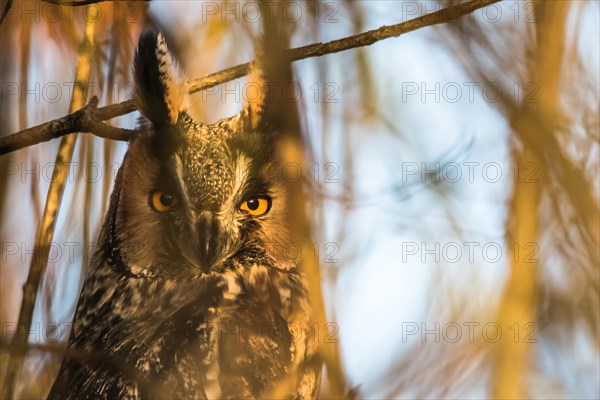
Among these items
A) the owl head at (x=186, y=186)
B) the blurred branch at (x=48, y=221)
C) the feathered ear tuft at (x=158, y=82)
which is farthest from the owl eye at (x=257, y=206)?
the blurred branch at (x=48, y=221)

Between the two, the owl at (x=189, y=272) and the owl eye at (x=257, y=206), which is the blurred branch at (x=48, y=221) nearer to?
the owl at (x=189, y=272)

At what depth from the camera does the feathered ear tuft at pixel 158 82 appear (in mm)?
2938

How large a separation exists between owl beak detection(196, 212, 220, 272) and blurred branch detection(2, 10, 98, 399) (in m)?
0.46

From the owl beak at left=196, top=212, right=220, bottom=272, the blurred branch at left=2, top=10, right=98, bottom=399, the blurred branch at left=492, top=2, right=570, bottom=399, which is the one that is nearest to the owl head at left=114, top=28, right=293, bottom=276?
the owl beak at left=196, top=212, right=220, bottom=272

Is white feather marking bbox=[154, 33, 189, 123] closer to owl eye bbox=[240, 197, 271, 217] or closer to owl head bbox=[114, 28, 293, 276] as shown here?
owl head bbox=[114, 28, 293, 276]

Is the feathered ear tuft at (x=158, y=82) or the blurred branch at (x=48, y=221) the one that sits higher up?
the feathered ear tuft at (x=158, y=82)

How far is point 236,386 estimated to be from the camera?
2664 mm

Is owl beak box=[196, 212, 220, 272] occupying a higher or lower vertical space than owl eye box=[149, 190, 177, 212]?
lower

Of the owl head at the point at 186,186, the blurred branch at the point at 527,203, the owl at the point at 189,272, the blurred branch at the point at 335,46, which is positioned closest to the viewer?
the blurred branch at the point at 527,203

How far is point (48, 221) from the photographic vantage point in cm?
248

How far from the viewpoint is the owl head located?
2.77m

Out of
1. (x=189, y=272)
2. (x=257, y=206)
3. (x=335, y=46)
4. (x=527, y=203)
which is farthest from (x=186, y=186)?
(x=527, y=203)

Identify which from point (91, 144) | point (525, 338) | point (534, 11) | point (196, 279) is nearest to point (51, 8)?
point (91, 144)

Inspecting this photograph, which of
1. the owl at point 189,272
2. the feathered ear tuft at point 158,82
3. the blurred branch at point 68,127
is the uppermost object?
the feathered ear tuft at point 158,82
